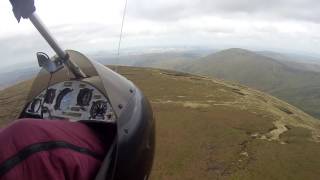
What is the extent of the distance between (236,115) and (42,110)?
58.1m

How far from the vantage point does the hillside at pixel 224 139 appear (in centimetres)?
3991

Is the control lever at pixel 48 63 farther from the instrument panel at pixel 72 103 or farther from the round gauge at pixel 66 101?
the round gauge at pixel 66 101

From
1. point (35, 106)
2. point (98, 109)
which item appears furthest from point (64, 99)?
point (98, 109)

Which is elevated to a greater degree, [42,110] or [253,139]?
[42,110]

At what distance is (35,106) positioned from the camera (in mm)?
A: 8164

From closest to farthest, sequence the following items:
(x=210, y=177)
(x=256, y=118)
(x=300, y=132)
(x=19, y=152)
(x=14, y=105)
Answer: (x=19, y=152) → (x=210, y=177) → (x=300, y=132) → (x=256, y=118) → (x=14, y=105)

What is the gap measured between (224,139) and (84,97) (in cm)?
4426

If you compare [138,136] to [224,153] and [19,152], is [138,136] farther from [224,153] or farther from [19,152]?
[224,153]

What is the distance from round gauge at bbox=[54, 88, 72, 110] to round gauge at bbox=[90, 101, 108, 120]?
73 centimetres

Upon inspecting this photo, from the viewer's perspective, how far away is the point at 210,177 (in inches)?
1480

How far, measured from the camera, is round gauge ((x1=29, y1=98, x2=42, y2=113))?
26.6ft

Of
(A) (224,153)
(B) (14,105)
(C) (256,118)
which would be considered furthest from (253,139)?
(B) (14,105)

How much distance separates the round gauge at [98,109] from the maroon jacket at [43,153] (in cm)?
130

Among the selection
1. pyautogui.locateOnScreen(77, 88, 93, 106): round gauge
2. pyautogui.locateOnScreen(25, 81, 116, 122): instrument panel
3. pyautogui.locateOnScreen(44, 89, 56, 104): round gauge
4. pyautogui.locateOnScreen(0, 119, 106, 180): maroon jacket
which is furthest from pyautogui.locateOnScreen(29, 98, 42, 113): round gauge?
pyautogui.locateOnScreen(0, 119, 106, 180): maroon jacket
